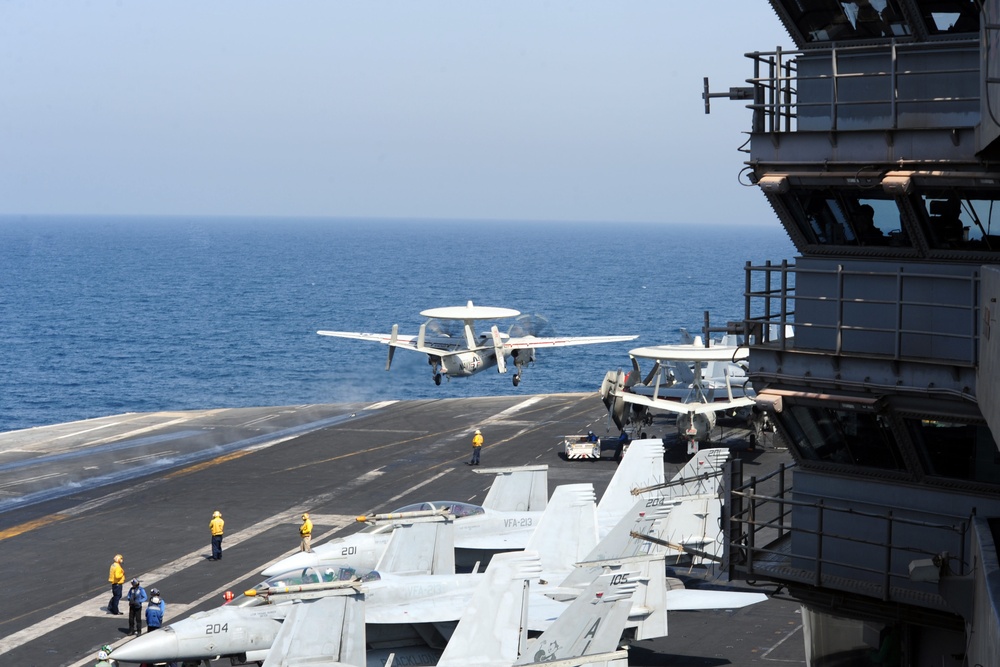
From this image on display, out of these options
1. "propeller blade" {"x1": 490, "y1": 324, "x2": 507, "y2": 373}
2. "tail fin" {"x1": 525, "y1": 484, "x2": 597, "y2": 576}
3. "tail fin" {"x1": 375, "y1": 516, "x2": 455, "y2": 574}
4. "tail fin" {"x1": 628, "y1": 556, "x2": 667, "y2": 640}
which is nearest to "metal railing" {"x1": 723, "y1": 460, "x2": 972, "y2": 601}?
"tail fin" {"x1": 628, "y1": 556, "x2": 667, "y2": 640}

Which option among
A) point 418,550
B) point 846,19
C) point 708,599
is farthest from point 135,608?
point 846,19

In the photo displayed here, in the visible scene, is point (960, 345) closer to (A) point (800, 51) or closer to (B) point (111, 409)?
(A) point (800, 51)

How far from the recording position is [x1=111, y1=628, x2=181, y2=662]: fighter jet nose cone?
2852 centimetres

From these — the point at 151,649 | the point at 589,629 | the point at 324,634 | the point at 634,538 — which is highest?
the point at 634,538

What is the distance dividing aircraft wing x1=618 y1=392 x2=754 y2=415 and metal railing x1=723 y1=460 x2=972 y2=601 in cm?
3661

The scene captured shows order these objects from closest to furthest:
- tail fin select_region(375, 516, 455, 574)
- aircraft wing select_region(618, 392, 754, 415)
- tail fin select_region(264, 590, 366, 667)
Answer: tail fin select_region(264, 590, 366, 667) < tail fin select_region(375, 516, 455, 574) < aircraft wing select_region(618, 392, 754, 415)

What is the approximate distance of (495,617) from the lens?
2628 centimetres

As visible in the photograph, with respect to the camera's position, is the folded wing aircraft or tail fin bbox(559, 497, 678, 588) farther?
tail fin bbox(559, 497, 678, 588)

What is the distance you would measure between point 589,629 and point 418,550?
25.8ft

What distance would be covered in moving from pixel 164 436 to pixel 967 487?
58.6m

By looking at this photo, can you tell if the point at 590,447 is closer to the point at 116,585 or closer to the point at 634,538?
the point at 634,538

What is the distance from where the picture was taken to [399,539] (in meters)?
33.2

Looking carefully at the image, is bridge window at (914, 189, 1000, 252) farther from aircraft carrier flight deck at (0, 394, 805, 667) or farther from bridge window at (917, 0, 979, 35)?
aircraft carrier flight deck at (0, 394, 805, 667)

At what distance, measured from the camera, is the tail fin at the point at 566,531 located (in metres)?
34.9
